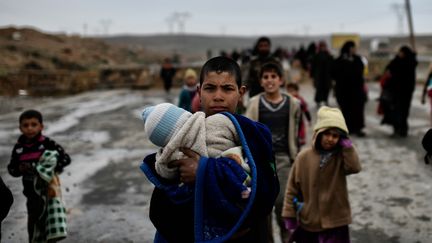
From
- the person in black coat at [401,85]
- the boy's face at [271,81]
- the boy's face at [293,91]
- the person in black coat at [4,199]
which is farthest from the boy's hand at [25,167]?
the person in black coat at [401,85]

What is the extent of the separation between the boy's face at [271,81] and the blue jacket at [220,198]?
8.02 ft

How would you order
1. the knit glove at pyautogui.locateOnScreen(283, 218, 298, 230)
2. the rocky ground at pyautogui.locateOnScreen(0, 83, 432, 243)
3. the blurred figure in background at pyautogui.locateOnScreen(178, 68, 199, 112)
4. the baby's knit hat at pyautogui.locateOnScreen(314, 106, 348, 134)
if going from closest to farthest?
the baby's knit hat at pyautogui.locateOnScreen(314, 106, 348, 134)
the knit glove at pyautogui.locateOnScreen(283, 218, 298, 230)
the rocky ground at pyautogui.locateOnScreen(0, 83, 432, 243)
the blurred figure in background at pyautogui.locateOnScreen(178, 68, 199, 112)

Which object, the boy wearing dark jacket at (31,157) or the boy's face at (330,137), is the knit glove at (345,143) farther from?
the boy wearing dark jacket at (31,157)

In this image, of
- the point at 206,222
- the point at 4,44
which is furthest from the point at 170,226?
the point at 4,44

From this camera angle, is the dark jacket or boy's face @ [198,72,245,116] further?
the dark jacket

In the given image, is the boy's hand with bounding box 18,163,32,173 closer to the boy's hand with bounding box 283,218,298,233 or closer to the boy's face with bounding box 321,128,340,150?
the boy's hand with bounding box 283,218,298,233

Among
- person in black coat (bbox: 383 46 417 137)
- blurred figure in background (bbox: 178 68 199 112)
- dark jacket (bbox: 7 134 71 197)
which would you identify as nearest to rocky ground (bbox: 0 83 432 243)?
person in black coat (bbox: 383 46 417 137)

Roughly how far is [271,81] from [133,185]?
10.6ft

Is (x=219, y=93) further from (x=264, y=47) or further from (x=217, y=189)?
(x=264, y=47)

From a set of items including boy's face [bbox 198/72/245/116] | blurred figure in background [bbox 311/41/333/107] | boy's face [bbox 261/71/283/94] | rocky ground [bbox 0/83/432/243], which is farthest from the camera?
blurred figure in background [bbox 311/41/333/107]

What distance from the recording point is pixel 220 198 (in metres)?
1.83

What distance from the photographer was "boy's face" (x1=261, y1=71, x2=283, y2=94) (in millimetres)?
4418

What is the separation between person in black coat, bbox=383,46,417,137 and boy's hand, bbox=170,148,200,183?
852cm

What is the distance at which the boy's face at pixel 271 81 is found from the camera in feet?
14.5
